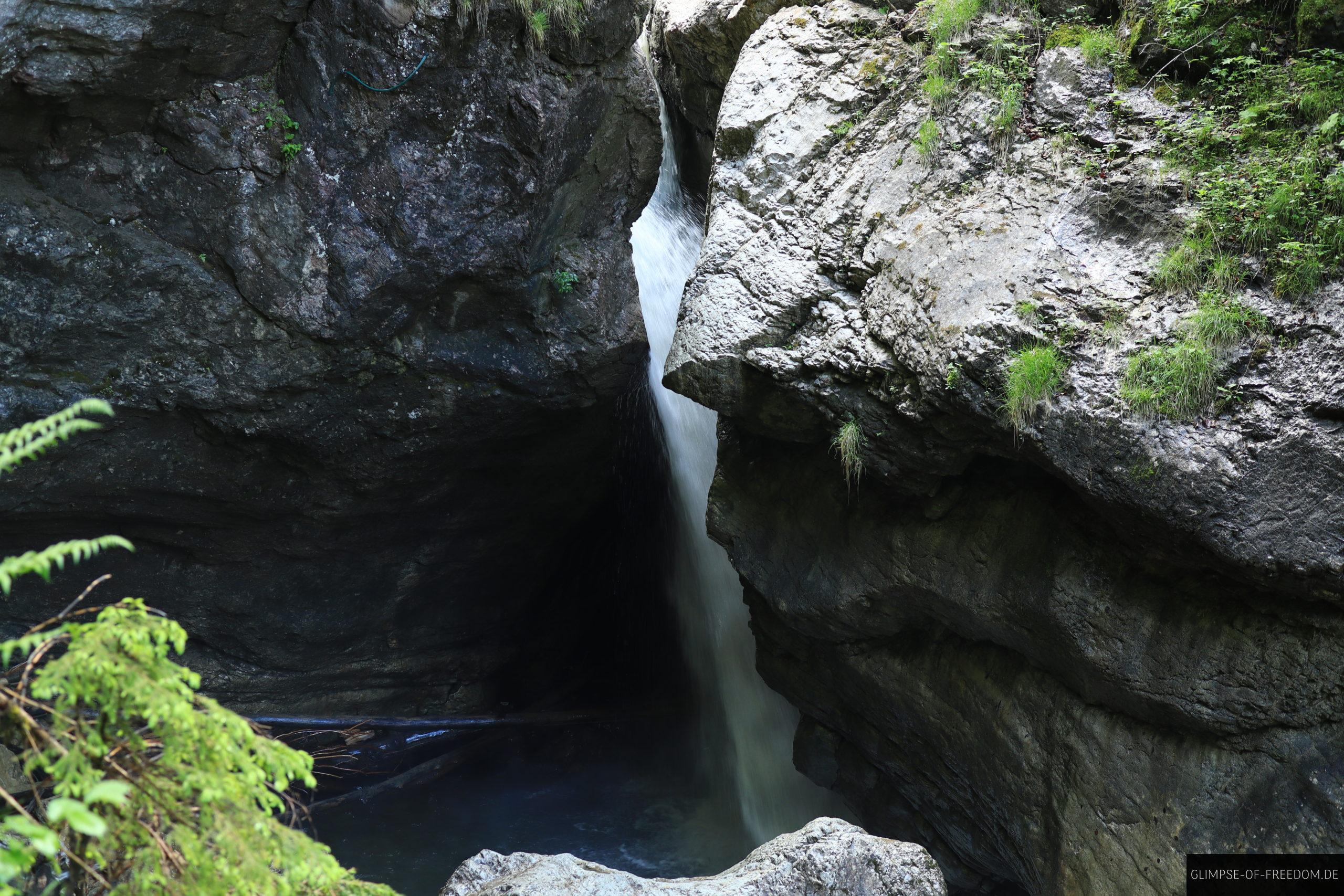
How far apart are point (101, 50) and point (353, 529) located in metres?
3.99

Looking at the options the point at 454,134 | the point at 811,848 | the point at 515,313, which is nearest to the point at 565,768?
the point at 515,313

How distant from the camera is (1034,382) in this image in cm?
447

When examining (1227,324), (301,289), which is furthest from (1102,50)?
(301,289)

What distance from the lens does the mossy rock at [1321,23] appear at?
4.64 m

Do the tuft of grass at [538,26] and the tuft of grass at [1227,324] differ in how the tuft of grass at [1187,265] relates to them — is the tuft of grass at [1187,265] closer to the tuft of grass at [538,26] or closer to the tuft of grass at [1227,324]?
the tuft of grass at [1227,324]

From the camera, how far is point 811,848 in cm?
405

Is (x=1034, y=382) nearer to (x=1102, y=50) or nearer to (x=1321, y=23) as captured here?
(x=1102, y=50)

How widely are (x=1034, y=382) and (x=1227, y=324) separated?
871 millimetres

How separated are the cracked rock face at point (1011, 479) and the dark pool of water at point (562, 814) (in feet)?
6.38

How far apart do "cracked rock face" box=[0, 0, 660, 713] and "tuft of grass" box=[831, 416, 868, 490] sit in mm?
2595

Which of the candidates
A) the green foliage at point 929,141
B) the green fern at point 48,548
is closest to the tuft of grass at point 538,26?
the green foliage at point 929,141

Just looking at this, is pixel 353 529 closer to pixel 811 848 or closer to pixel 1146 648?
pixel 811 848

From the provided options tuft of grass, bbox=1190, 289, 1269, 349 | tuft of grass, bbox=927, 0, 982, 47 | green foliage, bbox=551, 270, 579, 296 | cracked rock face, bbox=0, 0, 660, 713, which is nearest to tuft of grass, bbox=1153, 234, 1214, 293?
tuft of grass, bbox=1190, 289, 1269, 349

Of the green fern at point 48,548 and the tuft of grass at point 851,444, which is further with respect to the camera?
the tuft of grass at point 851,444
